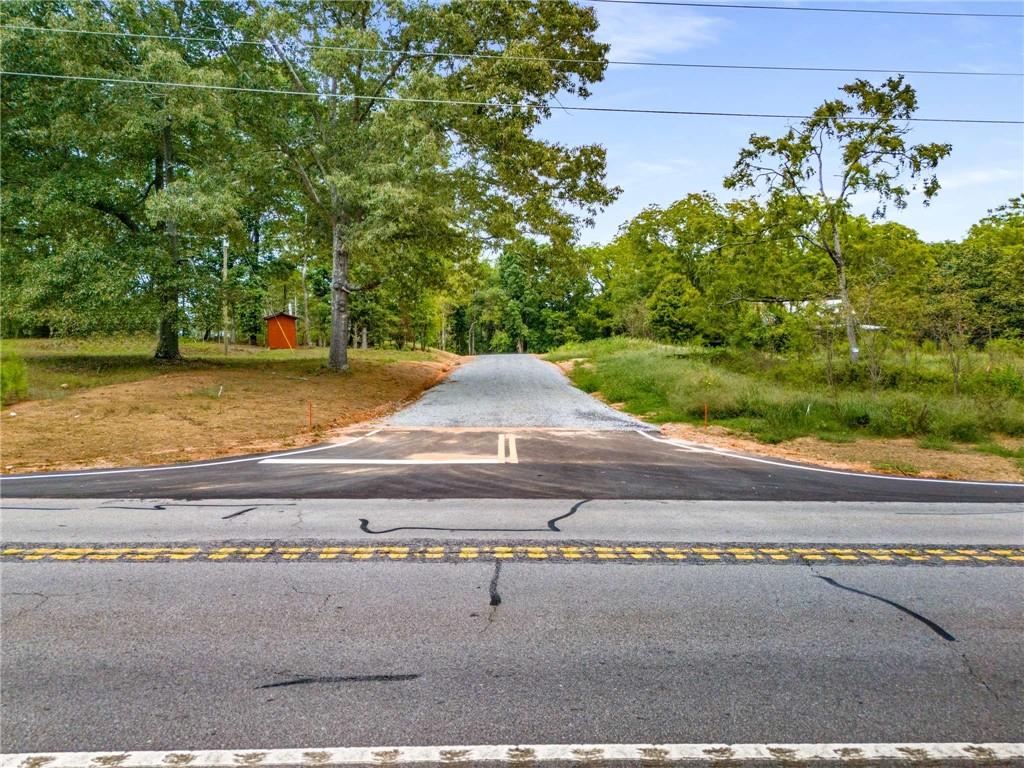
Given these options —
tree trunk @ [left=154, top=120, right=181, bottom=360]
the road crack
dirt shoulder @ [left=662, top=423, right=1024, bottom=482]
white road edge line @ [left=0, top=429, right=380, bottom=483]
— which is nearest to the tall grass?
dirt shoulder @ [left=662, top=423, right=1024, bottom=482]

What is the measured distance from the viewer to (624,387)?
22.8m

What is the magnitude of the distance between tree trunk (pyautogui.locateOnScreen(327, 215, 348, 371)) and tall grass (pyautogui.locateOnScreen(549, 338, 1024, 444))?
10.0 metres

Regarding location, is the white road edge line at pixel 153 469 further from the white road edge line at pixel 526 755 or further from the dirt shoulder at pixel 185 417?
the white road edge line at pixel 526 755

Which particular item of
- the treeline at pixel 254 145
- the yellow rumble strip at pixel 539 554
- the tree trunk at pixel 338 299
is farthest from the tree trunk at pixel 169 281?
the yellow rumble strip at pixel 539 554

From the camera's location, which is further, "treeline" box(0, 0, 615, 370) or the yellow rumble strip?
"treeline" box(0, 0, 615, 370)

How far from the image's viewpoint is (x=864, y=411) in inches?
582

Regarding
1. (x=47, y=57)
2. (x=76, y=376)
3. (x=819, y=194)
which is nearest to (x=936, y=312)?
(x=819, y=194)

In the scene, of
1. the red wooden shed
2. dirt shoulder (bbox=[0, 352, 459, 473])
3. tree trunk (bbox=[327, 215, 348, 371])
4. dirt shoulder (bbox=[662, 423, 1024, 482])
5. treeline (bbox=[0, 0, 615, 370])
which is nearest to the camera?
→ dirt shoulder (bbox=[662, 423, 1024, 482])

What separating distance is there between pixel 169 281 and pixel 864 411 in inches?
824

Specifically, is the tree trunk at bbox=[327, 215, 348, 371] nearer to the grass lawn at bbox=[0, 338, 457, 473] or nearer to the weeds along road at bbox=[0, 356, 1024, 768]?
the grass lawn at bbox=[0, 338, 457, 473]

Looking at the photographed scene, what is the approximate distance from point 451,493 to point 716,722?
5.70 meters

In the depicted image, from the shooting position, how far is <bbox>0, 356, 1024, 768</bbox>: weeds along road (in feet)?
10.0

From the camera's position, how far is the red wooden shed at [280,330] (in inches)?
1768

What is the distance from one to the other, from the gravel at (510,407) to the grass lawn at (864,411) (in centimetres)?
139
